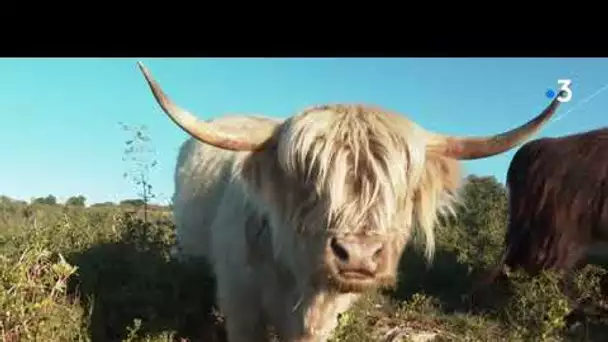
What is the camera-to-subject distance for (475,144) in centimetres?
395

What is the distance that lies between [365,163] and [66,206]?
14.7 ft

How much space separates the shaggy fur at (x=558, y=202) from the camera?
7.23m

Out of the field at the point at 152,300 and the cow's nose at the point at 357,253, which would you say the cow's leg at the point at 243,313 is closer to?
the field at the point at 152,300

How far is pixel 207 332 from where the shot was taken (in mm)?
4879

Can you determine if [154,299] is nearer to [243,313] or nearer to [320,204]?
[243,313]

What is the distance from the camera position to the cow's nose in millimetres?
3301

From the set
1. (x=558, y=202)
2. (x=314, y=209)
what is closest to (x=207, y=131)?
(x=314, y=209)

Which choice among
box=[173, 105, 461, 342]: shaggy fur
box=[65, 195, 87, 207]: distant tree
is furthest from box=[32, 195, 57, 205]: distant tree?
box=[173, 105, 461, 342]: shaggy fur

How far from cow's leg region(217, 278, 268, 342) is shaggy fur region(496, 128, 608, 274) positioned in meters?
3.64

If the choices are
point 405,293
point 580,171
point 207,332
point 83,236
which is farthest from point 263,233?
point 580,171

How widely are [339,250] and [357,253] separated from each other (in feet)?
0.27

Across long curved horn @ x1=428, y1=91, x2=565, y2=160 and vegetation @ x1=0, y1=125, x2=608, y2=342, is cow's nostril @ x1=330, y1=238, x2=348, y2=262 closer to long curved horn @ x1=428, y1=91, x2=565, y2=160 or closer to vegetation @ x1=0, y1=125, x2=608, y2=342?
vegetation @ x1=0, y1=125, x2=608, y2=342

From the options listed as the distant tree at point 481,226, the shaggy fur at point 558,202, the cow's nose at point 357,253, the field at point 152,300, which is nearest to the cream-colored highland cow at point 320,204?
the cow's nose at point 357,253
